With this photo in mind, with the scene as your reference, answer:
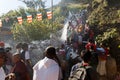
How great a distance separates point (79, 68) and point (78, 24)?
55.0 ft

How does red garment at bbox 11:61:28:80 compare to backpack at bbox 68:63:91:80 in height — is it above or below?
below

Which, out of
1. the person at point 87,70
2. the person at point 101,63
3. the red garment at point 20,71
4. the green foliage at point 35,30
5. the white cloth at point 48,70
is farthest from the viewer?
the green foliage at point 35,30

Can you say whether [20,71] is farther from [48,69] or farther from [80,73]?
[80,73]

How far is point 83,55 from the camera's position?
18.4ft

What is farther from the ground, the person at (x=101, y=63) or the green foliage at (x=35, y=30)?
the person at (x=101, y=63)

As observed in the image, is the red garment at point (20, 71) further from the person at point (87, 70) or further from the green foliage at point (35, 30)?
the green foliage at point (35, 30)

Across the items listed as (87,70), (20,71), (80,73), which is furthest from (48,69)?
(20,71)

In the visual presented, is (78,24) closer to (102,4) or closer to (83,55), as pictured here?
(102,4)

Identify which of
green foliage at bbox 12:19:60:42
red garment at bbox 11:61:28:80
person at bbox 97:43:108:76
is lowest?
green foliage at bbox 12:19:60:42

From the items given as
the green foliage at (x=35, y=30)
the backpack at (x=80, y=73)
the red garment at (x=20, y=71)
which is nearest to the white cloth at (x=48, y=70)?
the backpack at (x=80, y=73)

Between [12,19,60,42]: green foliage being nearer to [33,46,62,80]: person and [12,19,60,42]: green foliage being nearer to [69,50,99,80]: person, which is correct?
[33,46,62,80]: person

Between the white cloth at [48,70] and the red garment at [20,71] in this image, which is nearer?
the white cloth at [48,70]

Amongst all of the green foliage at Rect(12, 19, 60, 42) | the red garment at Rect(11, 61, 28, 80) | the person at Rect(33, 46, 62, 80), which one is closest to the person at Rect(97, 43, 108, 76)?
the red garment at Rect(11, 61, 28, 80)

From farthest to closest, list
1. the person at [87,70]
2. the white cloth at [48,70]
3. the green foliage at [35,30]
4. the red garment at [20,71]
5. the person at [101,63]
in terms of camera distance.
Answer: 1. the green foliage at [35,30]
2. the person at [101,63]
3. the red garment at [20,71]
4. the white cloth at [48,70]
5. the person at [87,70]
